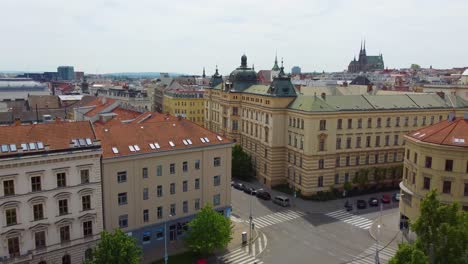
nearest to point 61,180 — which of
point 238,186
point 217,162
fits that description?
point 217,162

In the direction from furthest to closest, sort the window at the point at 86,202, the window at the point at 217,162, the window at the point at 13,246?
the window at the point at 217,162 < the window at the point at 86,202 < the window at the point at 13,246

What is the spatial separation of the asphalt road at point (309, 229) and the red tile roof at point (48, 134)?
28048mm

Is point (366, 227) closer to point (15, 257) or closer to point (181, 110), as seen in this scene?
point (15, 257)

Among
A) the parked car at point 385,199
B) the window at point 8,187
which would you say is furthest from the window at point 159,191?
the parked car at point 385,199

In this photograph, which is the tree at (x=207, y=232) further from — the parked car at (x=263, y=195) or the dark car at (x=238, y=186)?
the dark car at (x=238, y=186)

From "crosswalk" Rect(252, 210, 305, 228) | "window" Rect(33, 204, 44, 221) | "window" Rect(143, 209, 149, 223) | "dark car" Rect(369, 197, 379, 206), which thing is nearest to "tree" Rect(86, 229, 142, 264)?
"window" Rect(33, 204, 44, 221)

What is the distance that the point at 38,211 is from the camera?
47344 mm

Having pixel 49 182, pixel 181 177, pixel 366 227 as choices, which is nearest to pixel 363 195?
pixel 366 227

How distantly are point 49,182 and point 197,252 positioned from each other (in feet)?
67.0

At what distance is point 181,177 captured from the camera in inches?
2314

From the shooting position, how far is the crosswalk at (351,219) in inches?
2635

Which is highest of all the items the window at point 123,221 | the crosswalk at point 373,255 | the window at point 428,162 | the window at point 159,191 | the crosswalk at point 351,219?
the window at point 428,162

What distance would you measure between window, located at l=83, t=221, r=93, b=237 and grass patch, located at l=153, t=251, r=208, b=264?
893cm

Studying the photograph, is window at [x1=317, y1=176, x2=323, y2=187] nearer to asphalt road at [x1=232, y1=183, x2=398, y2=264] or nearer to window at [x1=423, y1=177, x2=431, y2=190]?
asphalt road at [x1=232, y1=183, x2=398, y2=264]
